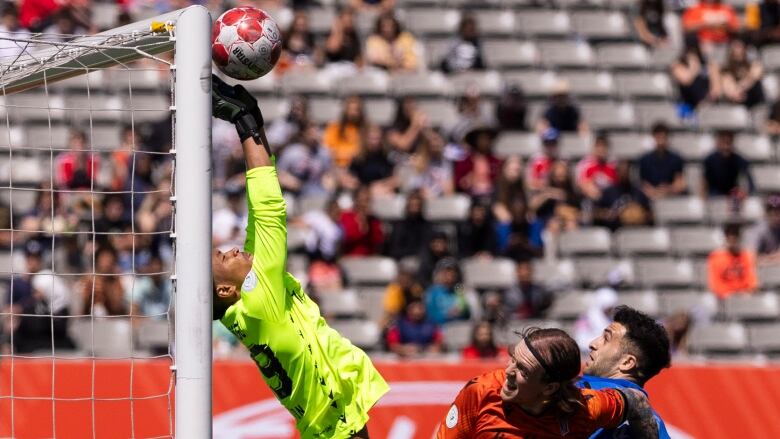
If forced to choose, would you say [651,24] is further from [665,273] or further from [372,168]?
[372,168]

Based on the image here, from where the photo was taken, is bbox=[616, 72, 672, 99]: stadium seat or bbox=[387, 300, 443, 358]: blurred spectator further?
bbox=[616, 72, 672, 99]: stadium seat

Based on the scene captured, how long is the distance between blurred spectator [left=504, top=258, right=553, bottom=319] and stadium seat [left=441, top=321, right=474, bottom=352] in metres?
0.62

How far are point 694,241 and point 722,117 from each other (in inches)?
87.6

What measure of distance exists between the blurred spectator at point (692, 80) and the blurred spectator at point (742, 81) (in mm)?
121

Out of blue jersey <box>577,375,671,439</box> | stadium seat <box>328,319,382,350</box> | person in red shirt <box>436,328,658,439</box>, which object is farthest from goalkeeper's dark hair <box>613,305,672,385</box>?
stadium seat <box>328,319,382,350</box>

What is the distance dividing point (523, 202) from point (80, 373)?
5529 mm

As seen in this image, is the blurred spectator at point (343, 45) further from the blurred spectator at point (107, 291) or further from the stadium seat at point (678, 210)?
the blurred spectator at point (107, 291)

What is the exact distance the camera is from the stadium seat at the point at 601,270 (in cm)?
1377

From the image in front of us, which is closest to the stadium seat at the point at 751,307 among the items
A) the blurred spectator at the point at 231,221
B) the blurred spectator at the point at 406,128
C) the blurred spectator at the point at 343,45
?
the blurred spectator at the point at 406,128

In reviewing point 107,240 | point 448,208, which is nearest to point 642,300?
point 448,208

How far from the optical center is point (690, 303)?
45.6ft

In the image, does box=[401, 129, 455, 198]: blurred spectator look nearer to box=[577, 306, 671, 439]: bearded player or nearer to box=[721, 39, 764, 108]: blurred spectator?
box=[721, 39, 764, 108]: blurred spectator

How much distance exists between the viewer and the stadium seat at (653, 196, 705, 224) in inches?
587

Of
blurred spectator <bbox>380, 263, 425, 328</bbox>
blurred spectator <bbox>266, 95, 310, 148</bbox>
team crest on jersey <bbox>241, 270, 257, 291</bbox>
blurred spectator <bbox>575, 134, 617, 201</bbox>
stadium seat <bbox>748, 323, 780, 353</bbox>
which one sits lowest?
stadium seat <bbox>748, 323, 780, 353</bbox>
